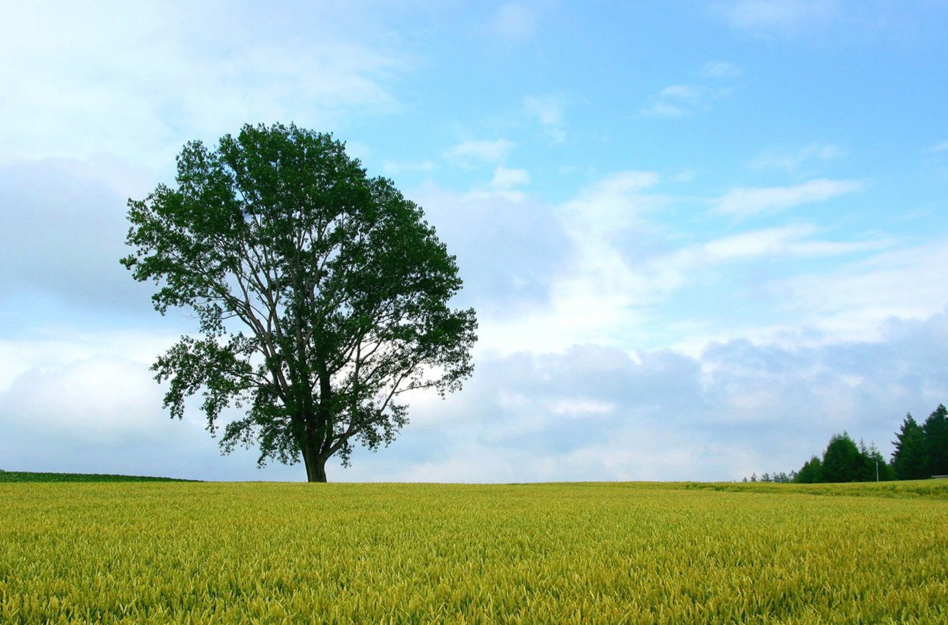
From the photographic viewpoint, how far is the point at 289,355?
29578 millimetres

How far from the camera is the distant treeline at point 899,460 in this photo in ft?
253

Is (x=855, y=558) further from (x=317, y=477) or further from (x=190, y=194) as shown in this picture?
(x=190, y=194)

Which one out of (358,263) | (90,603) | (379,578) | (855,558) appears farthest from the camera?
(358,263)

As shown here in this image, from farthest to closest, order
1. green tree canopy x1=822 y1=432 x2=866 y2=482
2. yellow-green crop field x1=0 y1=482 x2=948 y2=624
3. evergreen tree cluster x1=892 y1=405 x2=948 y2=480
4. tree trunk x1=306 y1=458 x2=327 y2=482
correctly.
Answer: evergreen tree cluster x1=892 y1=405 x2=948 y2=480 < green tree canopy x1=822 y1=432 x2=866 y2=482 < tree trunk x1=306 y1=458 x2=327 y2=482 < yellow-green crop field x1=0 y1=482 x2=948 y2=624

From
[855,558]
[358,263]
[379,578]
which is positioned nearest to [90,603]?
[379,578]

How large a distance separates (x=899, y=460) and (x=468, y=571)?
102700mm

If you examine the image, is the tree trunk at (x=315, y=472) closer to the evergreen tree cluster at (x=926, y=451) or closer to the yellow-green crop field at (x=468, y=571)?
the yellow-green crop field at (x=468, y=571)

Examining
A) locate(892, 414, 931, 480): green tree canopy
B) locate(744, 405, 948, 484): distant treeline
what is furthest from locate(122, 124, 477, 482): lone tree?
locate(892, 414, 931, 480): green tree canopy

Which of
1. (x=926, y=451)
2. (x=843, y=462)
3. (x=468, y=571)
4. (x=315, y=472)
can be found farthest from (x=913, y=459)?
(x=468, y=571)

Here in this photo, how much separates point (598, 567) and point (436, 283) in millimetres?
28142

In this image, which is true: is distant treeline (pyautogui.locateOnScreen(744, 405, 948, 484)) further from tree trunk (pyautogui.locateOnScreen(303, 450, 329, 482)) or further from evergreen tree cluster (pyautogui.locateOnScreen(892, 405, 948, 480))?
tree trunk (pyautogui.locateOnScreen(303, 450, 329, 482))

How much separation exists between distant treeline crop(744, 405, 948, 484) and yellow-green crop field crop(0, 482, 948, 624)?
260 ft

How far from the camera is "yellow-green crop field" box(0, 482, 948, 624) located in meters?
3.77

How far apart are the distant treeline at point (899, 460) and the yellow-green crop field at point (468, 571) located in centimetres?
7934
